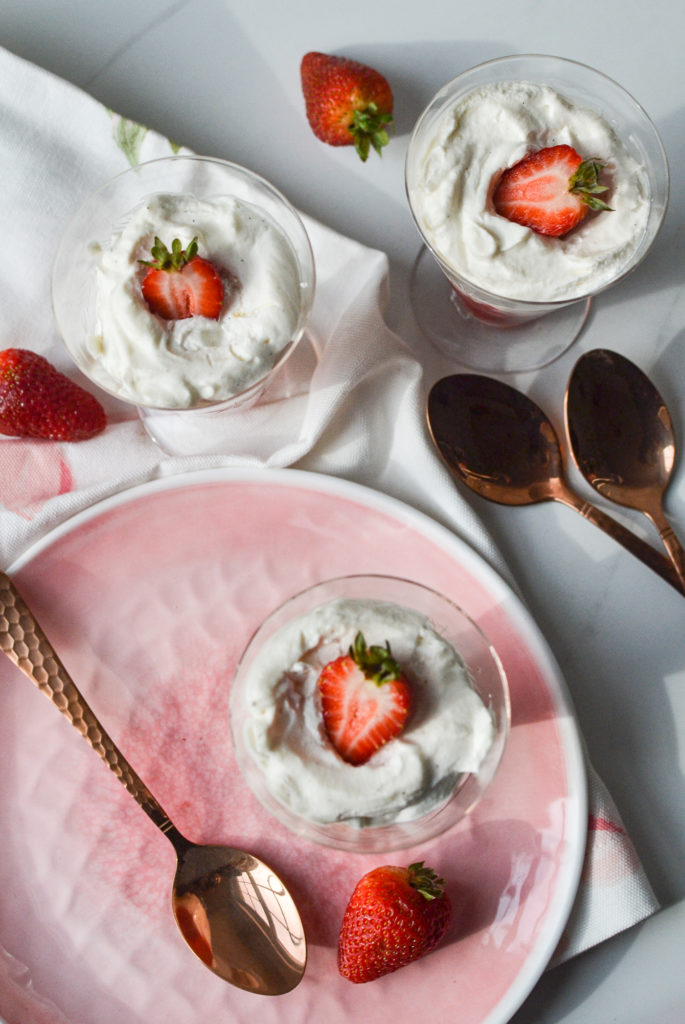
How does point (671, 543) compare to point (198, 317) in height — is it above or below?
below

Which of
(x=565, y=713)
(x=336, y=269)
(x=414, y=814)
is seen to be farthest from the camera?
(x=336, y=269)

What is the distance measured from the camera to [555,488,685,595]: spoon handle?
1.47m

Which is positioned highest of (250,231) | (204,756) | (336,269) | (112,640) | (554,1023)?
(250,231)

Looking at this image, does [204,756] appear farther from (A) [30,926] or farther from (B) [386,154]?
(B) [386,154]

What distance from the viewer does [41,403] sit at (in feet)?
4.71

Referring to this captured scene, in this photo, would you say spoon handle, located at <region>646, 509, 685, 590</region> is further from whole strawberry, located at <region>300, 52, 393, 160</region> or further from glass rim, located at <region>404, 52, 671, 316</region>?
whole strawberry, located at <region>300, 52, 393, 160</region>

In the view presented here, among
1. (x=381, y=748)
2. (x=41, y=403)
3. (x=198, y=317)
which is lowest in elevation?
(x=381, y=748)

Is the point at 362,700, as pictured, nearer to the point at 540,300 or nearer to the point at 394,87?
the point at 540,300

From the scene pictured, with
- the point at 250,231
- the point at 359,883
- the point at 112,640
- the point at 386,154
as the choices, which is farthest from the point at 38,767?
the point at 386,154

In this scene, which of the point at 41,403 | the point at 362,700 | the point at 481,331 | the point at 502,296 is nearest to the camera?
the point at 362,700

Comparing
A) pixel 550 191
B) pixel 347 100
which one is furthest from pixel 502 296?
pixel 347 100

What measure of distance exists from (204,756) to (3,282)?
872 millimetres

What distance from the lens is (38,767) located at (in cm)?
145

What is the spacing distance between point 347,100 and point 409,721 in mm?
1015
